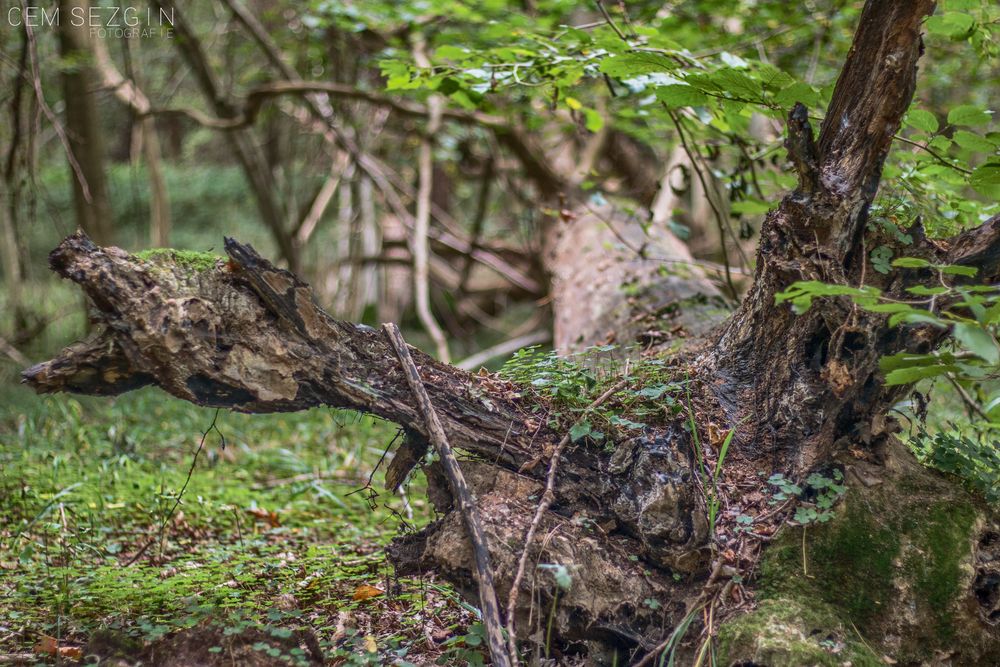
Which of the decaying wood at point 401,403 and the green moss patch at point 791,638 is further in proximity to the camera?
the decaying wood at point 401,403

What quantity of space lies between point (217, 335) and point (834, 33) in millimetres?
5951

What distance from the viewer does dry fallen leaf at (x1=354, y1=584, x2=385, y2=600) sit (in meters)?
2.71

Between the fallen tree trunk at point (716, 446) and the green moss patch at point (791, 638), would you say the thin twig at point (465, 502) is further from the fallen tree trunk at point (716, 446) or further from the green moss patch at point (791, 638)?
the green moss patch at point (791, 638)

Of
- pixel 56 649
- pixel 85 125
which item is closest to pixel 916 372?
pixel 56 649

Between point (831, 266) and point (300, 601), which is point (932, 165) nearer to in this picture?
point (831, 266)

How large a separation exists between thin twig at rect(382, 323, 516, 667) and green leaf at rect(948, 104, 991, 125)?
1.88 metres

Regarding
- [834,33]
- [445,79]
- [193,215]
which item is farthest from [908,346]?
[193,215]

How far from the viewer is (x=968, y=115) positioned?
2.28m

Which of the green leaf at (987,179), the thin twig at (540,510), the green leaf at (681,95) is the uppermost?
the green leaf at (681,95)

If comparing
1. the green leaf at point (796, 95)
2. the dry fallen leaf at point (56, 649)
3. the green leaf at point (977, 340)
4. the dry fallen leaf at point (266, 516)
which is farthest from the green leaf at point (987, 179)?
the dry fallen leaf at point (266, 516)

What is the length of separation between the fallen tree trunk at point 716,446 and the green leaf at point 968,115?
186 millimetres

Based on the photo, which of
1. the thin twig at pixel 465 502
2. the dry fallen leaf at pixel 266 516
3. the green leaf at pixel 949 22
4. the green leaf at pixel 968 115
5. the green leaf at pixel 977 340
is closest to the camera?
the green leaf at pixel 977 340

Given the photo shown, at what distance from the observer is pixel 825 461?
232 cm

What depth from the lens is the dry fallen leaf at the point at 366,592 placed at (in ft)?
8.89
